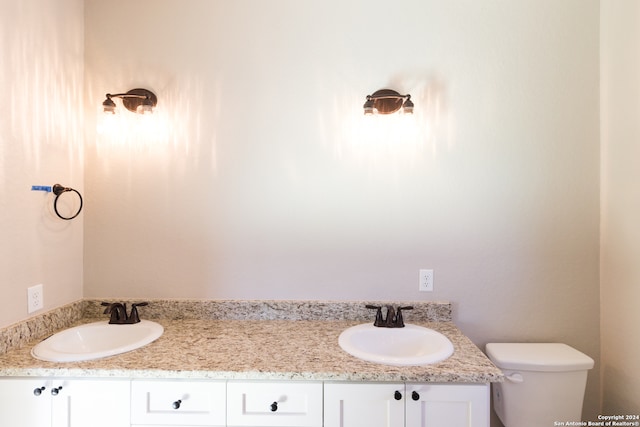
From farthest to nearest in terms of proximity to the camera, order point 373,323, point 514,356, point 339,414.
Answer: point 373,323, point 514,356, point 339,414

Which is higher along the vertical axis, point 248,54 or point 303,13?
point 303,13

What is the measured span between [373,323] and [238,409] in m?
0.70

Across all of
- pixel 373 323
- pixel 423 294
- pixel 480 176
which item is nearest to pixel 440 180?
pixel 480 176

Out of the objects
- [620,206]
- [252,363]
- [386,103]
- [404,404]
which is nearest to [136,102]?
[386,103]

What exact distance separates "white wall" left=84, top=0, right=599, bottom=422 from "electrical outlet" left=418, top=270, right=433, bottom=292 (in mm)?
36

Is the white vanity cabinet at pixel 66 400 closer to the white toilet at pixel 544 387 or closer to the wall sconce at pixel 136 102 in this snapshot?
the wall sconce at pixel 136 102

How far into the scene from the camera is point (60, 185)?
1.45 metres

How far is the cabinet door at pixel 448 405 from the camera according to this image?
107 cm

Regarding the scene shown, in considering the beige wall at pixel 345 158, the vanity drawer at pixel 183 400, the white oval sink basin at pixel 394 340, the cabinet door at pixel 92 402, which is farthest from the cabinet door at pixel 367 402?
the cabinet door at pixel 92 402

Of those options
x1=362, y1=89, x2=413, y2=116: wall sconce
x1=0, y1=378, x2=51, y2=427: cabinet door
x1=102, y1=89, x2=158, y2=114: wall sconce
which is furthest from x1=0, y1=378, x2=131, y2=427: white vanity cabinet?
x1=362, y1=89, x2=413, y2=116: wall sconce

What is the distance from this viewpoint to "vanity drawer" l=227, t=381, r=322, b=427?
1081mm

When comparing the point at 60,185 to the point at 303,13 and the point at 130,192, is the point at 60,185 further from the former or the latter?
the point at 303,13

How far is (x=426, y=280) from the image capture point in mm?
1576

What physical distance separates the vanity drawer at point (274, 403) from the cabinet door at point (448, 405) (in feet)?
1.07
